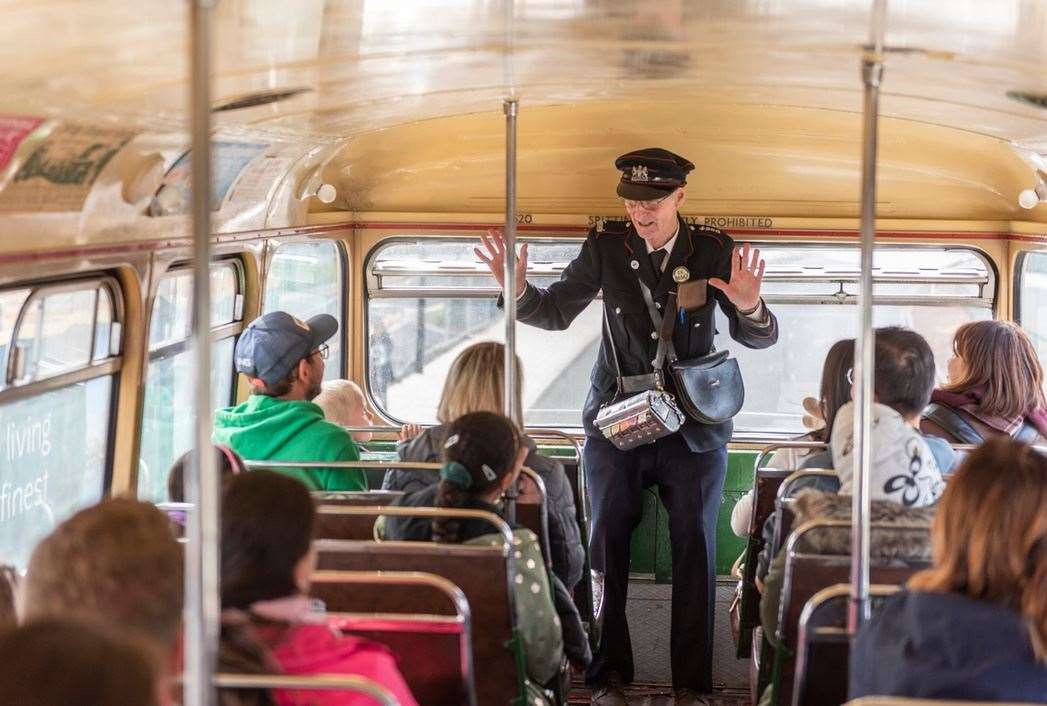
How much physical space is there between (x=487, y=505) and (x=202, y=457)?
162 cm

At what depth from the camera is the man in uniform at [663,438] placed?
5.50 m

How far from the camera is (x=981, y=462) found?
110 inches

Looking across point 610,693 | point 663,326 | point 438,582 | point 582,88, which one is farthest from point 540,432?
point 438,582

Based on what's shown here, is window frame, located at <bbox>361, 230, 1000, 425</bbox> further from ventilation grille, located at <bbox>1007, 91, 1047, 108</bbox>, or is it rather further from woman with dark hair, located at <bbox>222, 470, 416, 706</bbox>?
woman with dark hair, located at <bbox>222, 470, 416, 706</bbox>

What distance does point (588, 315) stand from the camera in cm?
741

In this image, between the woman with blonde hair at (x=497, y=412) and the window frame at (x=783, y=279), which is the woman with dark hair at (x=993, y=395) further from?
the window frame at (x=783, y=279)

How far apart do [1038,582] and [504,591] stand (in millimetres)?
1384

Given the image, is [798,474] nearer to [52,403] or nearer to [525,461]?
[525,461]

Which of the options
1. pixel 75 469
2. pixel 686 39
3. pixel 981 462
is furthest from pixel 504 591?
pixel 75 469

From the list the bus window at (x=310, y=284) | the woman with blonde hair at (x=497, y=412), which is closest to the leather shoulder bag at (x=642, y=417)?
the woman with blonde hair at (x=497, y=412)

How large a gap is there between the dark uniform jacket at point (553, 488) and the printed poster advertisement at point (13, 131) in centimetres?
165

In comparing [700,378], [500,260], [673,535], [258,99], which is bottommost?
[673,535]

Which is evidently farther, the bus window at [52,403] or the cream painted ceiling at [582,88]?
the bus window at [52,403]

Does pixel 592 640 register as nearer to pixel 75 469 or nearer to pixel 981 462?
pixel 75 469
